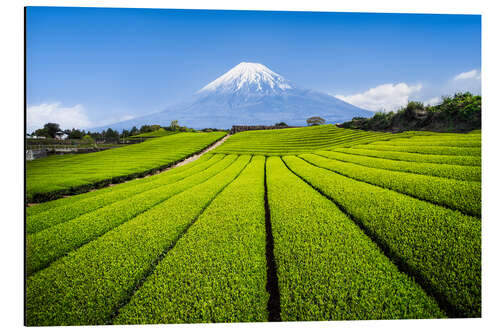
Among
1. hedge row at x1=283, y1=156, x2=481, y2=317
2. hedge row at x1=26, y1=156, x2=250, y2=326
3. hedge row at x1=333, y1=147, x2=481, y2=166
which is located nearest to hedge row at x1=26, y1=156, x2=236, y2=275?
hedge row at x1=26, y1=156, x2=250, y2=326

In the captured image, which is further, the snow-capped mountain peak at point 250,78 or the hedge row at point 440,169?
the snow-capped mountain peak at point 250,78

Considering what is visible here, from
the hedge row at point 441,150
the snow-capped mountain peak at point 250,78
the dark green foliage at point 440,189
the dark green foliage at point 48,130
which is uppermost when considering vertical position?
the snow-capped mountain peak at point 250,78

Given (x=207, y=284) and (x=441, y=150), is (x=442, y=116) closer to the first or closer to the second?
(x=441, y=150)

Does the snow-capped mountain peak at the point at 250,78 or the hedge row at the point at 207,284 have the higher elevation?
the snow-capped mountain peak at the point at 250,78

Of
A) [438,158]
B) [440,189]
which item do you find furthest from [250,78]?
[440,189]

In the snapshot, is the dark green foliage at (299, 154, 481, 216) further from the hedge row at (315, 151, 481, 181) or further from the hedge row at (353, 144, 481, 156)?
the hedge row at (353, 144, 481, 156)

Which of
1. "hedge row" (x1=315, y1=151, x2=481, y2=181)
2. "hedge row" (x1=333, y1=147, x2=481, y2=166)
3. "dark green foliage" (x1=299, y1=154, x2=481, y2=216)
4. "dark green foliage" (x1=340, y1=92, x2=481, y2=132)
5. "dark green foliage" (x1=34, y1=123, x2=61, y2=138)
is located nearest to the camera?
"dark green foliage" (x1=299, y1=154, x2=481, y2=216)

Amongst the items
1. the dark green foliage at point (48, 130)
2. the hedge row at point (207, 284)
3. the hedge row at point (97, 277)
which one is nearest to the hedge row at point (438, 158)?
the hedge row at point (207, 284)

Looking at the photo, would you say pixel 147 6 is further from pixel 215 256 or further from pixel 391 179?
pixel 391 179

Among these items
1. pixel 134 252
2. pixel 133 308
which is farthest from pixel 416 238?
pixel 134 252

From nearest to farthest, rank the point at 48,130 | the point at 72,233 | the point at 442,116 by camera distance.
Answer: the point at 72,233, the point at 48,130, the point at 442,116

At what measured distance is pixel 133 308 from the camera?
6.68 ft

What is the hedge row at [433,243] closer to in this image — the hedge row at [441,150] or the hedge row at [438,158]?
the hedge row at [438,158]
